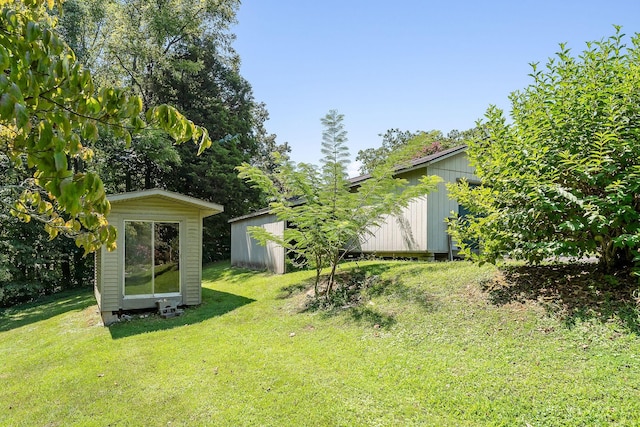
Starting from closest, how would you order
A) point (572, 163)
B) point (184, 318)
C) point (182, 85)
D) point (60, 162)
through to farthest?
1. point (60, 162)
2. point (572, 163)
3. point (184, 318)
4. point (182, 85)

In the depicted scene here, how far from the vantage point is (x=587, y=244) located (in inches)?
187

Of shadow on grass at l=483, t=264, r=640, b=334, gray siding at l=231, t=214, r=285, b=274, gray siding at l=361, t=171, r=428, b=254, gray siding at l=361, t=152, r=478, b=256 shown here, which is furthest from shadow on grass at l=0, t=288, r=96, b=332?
shadow on grass at l=483, t=264, r=640, b=334

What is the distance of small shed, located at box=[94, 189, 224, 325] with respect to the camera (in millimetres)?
8828

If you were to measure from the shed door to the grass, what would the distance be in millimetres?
1620

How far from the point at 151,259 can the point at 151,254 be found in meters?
0.13

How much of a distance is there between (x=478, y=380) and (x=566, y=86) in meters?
4.14

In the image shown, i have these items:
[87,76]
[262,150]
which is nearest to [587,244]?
[87,76]

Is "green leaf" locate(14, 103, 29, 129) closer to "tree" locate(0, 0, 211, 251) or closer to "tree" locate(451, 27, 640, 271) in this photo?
"tree" locate(0, 0, 211, 251)

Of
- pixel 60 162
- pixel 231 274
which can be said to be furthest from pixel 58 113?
pixel 231 274

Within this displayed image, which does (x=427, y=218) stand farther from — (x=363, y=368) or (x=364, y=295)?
(x=363, y=368)

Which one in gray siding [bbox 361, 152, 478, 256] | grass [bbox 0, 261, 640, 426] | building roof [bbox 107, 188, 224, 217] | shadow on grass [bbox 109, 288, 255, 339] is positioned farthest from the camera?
gray siding [bbox 361, 152, 478, 256]

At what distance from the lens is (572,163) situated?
187 inches

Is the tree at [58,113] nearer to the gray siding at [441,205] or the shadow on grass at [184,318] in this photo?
the shadow on grass at [184,318]

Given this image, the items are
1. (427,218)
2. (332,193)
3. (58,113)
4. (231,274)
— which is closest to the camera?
(58,113)
